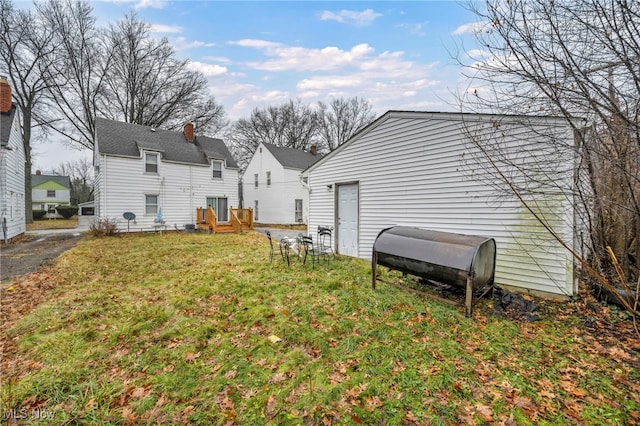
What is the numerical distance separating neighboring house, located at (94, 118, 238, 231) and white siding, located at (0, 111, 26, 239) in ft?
10.1

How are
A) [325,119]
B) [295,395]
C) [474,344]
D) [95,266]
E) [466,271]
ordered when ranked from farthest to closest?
1. [325,119]
2. [95,266]
3. [466,271]
4. [474,344]
5. [295,395]

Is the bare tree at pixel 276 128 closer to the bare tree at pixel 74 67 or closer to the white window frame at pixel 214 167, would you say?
the bare tree at pixel 74 67

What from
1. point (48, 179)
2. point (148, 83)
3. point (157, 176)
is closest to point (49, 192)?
point (48, 179)

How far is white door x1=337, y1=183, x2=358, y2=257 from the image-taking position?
28.1 feet

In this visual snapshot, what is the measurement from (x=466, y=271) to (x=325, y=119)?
33317 millimetres

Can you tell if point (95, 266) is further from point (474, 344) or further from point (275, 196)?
point (275, 196)

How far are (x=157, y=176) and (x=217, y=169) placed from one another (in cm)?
365

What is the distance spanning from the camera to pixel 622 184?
3.90m

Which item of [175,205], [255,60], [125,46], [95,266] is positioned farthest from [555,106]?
[125,46]

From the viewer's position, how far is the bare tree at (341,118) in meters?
34.0

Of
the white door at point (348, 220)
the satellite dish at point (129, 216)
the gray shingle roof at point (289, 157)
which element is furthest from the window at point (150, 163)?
the white door at point (348, 220)

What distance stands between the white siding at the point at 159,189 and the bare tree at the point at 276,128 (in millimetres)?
15224

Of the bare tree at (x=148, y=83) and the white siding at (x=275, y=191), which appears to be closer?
the bare tree at (x=148, y=83)

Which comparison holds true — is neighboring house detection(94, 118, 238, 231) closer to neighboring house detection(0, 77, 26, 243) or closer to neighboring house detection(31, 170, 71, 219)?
neighboring house detection(0, 77, 26, 243)
